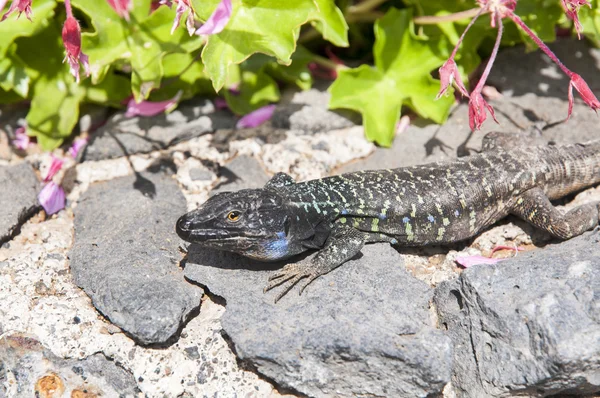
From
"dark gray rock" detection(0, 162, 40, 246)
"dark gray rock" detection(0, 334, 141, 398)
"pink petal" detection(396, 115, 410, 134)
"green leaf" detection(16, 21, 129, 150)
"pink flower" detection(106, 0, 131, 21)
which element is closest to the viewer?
"dark gray rock" detection(0, 334, 141, 398)

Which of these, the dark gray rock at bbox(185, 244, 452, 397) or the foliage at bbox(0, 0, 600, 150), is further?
the foliage at bbox(0, 0, 600, 150)

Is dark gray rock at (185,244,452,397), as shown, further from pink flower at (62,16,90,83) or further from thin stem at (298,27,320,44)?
thin stem at (298,27,320,44)

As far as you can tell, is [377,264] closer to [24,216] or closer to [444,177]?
[444,177]

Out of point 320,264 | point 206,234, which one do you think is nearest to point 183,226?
point 206,234

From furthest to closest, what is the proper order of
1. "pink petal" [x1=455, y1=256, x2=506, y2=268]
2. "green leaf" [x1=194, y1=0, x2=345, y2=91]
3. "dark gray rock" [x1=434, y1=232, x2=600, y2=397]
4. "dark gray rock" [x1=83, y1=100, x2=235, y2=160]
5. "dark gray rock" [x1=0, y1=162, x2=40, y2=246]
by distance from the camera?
1. "dark gray rock" [x1=83, y1=100, x2=235, y2=160]
2. "dark gray rock" [x1=0, y1=162, x2=40, y2=246]
3. "pink petal" [x1=455, y1=256, x2=506, y2=268]
4. "green leaf" [x1=194, y1=0, x2=345, y2=91]
5. "dark gray rock" [x1=434, y1=232, x2=600, y2=397]

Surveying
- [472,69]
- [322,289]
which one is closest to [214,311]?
[322,289]

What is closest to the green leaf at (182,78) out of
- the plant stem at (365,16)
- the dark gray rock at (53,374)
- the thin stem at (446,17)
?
the plant stem at (365,16)

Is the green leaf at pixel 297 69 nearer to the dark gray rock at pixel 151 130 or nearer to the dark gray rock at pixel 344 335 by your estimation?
the dark gray rock at pixel 151 130

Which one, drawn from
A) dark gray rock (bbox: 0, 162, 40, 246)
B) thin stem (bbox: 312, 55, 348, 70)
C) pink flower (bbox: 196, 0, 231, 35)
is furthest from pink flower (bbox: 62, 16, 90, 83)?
thin stem (bbox: 312, 55, 348, 70)
